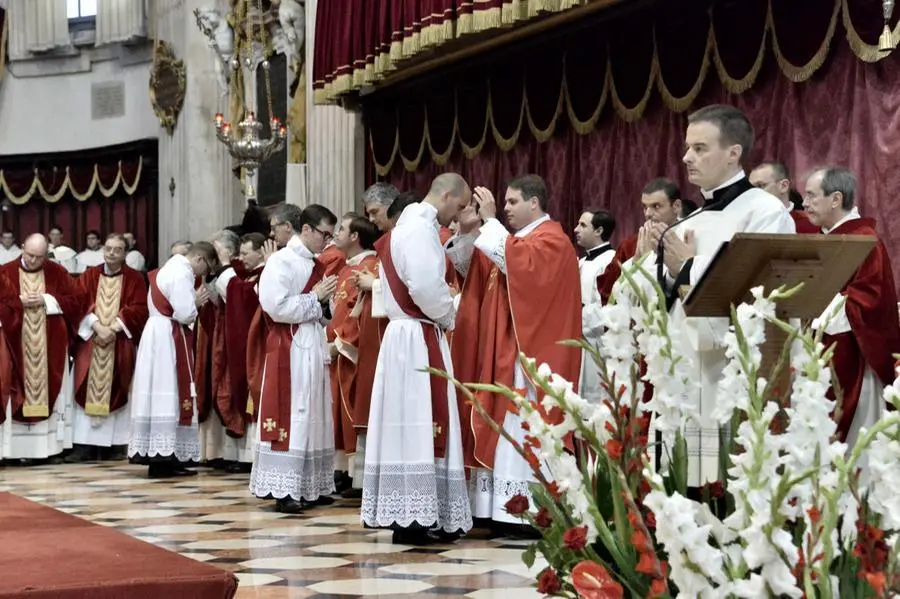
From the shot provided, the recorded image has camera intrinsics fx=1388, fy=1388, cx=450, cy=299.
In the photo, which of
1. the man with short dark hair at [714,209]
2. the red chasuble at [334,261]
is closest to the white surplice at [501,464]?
the man with short dark hair at [714,209]

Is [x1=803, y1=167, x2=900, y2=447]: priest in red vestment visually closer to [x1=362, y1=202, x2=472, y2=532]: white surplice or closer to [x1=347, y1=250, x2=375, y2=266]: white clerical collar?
[x1=362, y1=202, x2=472, y2=532]: white surplice

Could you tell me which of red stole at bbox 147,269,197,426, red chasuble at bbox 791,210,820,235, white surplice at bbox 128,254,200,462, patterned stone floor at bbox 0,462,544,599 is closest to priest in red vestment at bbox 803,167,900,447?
red chasuble at bbox 791,210,820,235

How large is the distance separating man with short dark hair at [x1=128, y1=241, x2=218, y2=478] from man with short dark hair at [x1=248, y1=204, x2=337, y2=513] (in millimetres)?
2521

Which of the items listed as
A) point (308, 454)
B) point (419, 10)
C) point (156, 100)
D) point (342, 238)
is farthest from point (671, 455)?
point (156, 100)

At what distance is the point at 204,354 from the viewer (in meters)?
11.3

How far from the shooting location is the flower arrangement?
6.11ft

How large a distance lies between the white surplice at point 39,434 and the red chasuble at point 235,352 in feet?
5.79

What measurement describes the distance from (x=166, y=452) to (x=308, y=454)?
2.68 metres

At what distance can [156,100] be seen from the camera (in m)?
18.2

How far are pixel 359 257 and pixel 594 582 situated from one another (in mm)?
6552

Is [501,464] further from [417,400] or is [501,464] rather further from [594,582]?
[594,582]

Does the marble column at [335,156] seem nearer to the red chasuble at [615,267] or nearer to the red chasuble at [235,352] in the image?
the red chasuble at [235,352]

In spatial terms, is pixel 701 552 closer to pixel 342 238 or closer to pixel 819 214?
pixel 819 214

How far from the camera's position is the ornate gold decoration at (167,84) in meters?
17.8
